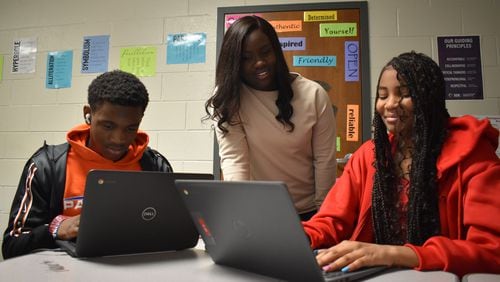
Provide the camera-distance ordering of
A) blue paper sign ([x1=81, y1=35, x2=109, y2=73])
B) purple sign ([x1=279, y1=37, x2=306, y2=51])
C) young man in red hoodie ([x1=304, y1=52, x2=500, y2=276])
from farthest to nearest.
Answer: blue paper sign ([x1=81, y1=35, x2=109, y2=73]) < purple sign ([x1=279, y1=37, x2=306, y2=51]) < young man in red hoodie ([x1=304, y1=52, x2=500, y2=276])

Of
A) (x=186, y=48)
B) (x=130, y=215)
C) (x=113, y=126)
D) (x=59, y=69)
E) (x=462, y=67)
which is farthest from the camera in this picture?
(x=59, y=69)

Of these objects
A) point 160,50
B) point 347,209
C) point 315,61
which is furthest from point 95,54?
point 347,209

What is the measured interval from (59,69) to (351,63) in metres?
1.83

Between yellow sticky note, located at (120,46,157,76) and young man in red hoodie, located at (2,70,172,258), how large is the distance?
1.13m

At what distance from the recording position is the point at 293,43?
227 centimetres

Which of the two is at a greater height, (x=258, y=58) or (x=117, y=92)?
(x=258, y=58)

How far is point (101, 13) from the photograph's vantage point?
251 centimetres

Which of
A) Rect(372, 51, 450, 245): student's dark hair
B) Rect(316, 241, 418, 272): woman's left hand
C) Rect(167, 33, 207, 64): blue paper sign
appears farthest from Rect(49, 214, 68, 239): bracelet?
Rect(167, 33, 207, 64): blue paper sign

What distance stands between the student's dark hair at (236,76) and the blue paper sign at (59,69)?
1.52 m

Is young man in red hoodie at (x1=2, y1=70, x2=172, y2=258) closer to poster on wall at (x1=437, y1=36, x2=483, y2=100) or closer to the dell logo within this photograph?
the dell logo

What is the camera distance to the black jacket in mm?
999

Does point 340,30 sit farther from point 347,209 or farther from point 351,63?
point 347,209

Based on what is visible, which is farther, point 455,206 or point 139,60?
point 139,60

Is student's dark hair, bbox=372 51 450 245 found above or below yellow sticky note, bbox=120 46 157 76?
below
